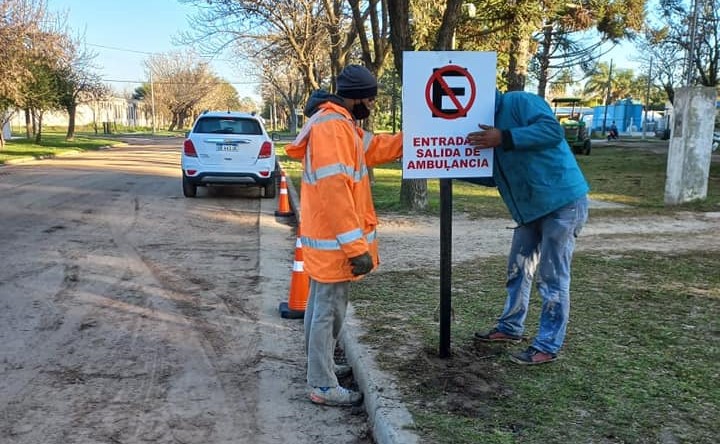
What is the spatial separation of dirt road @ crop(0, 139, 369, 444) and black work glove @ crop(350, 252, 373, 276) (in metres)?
0.92

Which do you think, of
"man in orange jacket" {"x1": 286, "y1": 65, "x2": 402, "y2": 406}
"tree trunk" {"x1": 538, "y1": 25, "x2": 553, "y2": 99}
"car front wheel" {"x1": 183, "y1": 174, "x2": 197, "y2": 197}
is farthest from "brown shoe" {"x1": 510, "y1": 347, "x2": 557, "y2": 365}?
"tree trunk" {"x1": 538, "y1": 25, "x2": 553, "y2": 99}

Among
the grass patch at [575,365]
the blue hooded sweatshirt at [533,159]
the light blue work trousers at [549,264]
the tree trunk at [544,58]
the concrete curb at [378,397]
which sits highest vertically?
the tree trunk at [544,58]

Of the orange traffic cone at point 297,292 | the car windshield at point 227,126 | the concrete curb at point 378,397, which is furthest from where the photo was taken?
the car windshield at point 227,126

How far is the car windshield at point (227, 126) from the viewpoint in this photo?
1303cm

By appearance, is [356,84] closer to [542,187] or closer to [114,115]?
[542,187]

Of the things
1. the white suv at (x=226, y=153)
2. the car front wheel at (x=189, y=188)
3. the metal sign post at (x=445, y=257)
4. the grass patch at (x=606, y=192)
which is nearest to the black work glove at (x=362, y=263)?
the metal sign post at (x=445, y=257)

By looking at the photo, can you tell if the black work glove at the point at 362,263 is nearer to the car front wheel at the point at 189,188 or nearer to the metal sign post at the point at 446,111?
the metal sign post at the point at 446,111

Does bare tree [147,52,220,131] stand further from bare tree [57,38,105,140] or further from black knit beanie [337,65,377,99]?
black knit beanie [337,65,377,99]

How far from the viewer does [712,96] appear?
11609mm

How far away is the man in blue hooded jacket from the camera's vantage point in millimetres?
3754

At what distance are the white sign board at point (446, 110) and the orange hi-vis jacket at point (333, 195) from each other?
1.28ft

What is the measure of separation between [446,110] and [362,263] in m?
1.16

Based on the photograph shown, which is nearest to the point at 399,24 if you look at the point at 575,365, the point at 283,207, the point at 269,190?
the point at 283,207

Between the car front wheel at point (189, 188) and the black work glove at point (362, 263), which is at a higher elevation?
the black work glove at point (362, 263)
